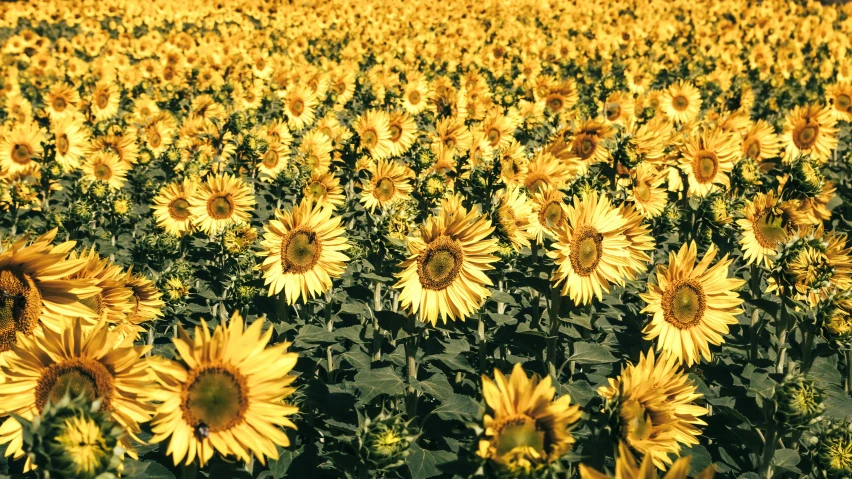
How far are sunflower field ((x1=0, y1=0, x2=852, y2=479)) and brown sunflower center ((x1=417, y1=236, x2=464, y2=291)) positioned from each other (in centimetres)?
2

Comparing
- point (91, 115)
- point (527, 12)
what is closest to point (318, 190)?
point (91, 115)

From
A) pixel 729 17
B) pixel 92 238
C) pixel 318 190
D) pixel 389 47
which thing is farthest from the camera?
pixel 729 17

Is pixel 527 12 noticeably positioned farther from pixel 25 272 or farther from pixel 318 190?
pixel 25 272

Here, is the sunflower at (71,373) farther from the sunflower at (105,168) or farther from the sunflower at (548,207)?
the sunflower at (105,168)

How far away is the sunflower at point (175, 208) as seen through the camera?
6593 millimetres

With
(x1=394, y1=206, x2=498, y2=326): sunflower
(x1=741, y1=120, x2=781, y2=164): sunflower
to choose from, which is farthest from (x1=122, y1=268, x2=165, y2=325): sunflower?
→ (x1=741, y1=120, x2=781, y2=164): sunflower

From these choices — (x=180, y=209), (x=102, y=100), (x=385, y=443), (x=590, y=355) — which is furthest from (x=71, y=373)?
(x=102, y=100)

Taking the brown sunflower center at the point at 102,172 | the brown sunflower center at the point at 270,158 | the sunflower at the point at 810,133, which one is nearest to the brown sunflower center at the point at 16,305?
the brown sunflower center at the point at 270,158

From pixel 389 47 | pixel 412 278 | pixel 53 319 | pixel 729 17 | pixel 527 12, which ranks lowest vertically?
pixel 53 319

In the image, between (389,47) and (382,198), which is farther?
(389,47)

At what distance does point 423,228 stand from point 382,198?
321cm

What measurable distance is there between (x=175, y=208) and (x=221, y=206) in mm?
690

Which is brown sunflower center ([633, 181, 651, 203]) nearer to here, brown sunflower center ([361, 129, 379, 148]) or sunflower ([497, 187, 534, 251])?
sunflower ([497, 187, 534, 251])

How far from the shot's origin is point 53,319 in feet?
9.56
